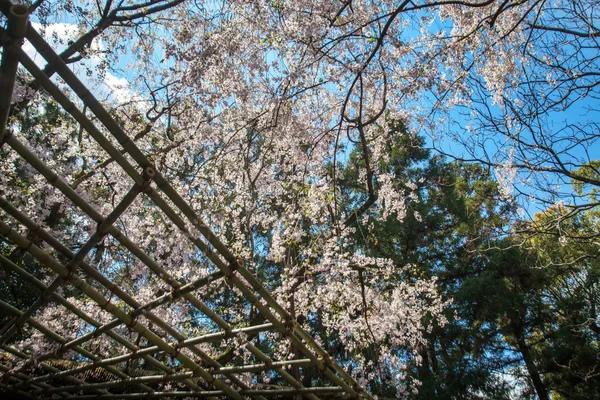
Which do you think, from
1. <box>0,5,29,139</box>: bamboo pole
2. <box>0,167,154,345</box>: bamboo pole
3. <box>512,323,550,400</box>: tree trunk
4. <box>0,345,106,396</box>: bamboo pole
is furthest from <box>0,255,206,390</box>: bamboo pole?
<box>512,323,550,400</box>: tree trunk

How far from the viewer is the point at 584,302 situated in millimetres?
8016

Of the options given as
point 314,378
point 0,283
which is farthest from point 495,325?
point 0,283

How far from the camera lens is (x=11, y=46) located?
3.84ft

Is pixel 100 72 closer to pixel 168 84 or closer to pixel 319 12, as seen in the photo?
pixel 168 84

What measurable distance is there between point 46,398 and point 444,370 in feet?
23.5

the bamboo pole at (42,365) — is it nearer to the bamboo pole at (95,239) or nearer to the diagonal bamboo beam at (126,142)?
the bamboo pole at (95,239)

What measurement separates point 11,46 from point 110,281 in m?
1.20

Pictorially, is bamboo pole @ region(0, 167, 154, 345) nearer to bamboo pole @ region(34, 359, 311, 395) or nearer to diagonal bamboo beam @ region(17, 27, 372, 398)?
diagonal bamboo beam @ region(17, 27, 372, 398)

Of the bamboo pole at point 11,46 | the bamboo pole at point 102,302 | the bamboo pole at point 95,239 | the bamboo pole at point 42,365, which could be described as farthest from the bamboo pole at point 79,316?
the bamboo pole at point 11,46

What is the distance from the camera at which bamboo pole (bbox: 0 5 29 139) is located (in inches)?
44.9

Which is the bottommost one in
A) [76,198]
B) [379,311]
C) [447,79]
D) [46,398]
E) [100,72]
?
[46,398]

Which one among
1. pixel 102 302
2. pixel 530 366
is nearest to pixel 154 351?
pixel 102 302

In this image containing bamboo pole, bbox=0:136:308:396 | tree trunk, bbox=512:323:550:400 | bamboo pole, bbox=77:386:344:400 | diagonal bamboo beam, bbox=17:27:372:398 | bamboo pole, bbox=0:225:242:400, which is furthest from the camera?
tree trunk, bbox=512:323:550:400

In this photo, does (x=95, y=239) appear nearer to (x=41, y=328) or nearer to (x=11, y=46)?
(x=11, y=46)
